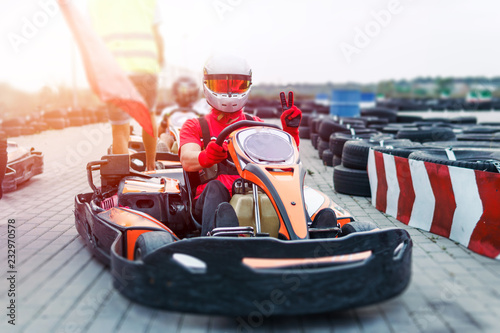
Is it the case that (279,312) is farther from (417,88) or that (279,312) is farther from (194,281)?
(417,88)

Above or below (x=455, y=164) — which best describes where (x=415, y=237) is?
below

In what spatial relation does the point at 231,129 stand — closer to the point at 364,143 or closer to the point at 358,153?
the point at 358,153

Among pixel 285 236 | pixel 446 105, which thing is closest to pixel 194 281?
pixel 285 236

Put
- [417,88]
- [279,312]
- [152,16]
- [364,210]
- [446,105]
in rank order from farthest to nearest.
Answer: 1. [417,88]
2. [446,105]
3. [364,210]
4. [152,16]
5. [279,312]

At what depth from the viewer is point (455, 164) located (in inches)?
159

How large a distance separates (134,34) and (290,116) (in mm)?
1356

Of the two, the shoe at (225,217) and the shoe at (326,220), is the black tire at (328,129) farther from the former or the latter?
the shoe at (225,217)

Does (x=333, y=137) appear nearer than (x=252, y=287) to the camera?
No

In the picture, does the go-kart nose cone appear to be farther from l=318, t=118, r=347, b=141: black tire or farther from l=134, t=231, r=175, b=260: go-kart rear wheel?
l=318, t=118, r=347, b=141: black tire

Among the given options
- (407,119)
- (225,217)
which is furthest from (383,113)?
(225,217)

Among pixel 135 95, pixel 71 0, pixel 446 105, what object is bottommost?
pixel 446 105

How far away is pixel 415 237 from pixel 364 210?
3.53 feet

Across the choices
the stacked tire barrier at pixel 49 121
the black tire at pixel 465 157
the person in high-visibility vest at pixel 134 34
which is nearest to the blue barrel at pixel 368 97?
the stacked tire barrier at pixel 49 121

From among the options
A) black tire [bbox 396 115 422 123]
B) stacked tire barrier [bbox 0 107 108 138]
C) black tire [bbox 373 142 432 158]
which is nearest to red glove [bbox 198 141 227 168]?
black tire [bbox 373 142 432 158]
